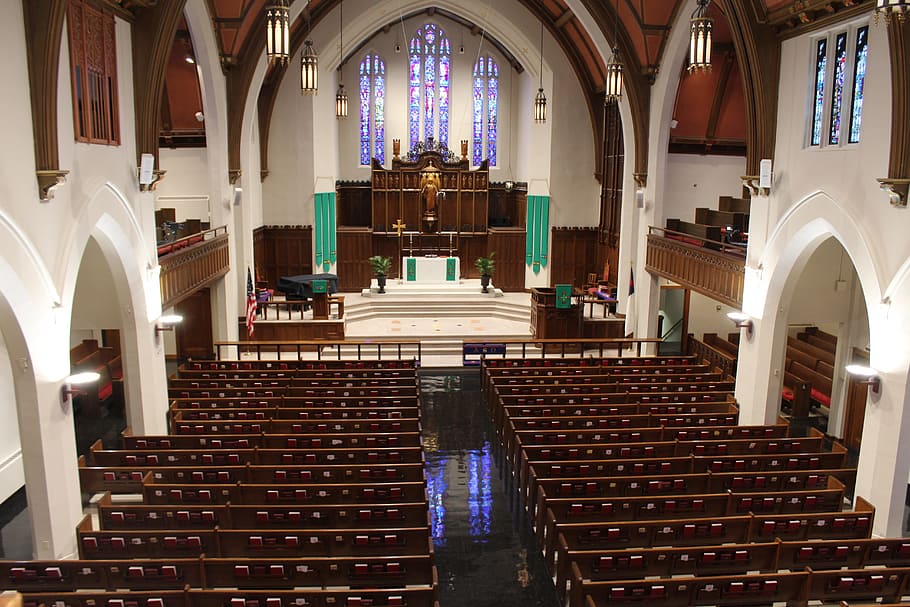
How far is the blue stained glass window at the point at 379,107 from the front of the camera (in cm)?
2614

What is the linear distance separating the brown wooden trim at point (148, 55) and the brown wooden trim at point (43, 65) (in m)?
3.12

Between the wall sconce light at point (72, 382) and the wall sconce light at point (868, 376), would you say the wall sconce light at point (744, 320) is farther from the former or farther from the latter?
the wall sconce light at point (72, 382)

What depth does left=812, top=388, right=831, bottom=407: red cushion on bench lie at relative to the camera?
598 inches

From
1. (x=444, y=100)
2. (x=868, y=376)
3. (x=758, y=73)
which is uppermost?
(x=444, y=100)

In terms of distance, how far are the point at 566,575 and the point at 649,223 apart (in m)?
12.7

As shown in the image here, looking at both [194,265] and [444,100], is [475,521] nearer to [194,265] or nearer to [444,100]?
[194,265]

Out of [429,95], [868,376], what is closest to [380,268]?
[429,95]

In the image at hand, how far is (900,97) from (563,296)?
10.1 m

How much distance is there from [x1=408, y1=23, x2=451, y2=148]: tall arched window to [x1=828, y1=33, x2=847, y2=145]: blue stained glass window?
1646 cm

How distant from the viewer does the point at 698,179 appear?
20141 mm

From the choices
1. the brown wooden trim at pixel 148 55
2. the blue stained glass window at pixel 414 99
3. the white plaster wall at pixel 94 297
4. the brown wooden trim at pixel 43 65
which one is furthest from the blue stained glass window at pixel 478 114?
the brown wooden trim at pixel 43 65

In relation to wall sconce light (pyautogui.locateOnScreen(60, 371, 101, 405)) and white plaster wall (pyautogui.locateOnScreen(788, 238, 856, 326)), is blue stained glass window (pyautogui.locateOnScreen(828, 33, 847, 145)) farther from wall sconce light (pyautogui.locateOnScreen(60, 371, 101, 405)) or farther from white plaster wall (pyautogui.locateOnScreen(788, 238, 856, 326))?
wall sconce light (pyautogui.locateOnScreen(60, 371, 101, 405))

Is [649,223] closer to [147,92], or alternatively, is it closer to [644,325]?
[644,325]

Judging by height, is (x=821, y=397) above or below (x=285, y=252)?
below
